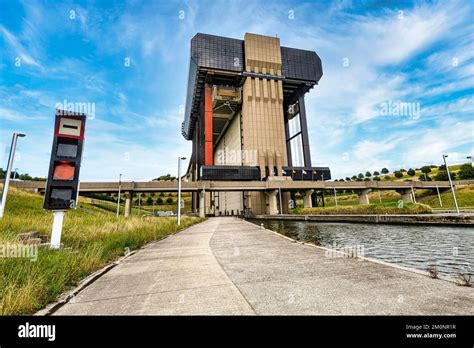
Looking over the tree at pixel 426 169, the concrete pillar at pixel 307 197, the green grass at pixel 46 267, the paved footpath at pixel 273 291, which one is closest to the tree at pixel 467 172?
the tree at pixel 426 169

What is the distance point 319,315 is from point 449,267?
606 centimetres

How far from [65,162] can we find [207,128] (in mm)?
66177

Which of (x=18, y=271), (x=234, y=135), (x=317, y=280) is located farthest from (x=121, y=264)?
(x=234, y=135)

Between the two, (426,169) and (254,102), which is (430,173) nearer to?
(426,169)

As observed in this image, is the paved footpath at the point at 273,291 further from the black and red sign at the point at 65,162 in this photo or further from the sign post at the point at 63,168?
the black and red sign at the point at 65,162

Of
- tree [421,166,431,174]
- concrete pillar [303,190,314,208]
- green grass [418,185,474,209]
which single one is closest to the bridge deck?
concrete pillar [303,190,314,208]

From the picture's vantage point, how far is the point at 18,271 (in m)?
4.20

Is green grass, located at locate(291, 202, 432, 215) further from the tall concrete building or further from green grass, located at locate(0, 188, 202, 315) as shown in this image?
the tall concrete building

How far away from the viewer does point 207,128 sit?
71938mm

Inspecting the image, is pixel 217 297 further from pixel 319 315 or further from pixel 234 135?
pixel 234 135

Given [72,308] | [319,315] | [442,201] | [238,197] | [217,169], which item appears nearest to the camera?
[319,315]

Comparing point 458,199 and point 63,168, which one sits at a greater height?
point 63,168

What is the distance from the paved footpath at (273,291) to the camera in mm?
3104

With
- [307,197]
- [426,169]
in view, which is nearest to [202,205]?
[307,197]
